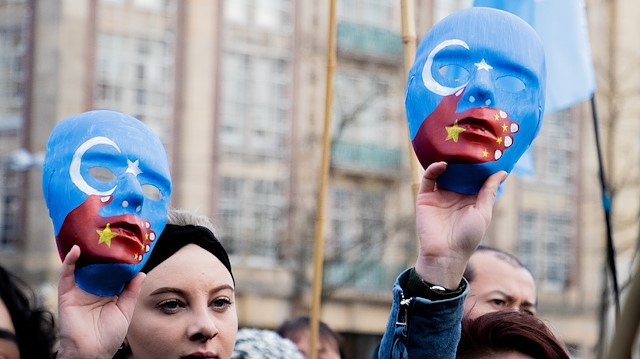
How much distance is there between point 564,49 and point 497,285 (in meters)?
1.51

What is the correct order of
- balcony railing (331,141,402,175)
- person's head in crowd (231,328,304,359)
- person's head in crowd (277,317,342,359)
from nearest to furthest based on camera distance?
person's head in crowd (231,328,304,359)
person's head in crowd (277,317,342,359)
balcony railing (331,141,402,175)

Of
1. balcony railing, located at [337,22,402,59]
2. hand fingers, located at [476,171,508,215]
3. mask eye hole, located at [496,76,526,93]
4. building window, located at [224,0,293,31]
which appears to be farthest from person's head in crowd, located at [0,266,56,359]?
balcony railing, located at [337,22,402,59]

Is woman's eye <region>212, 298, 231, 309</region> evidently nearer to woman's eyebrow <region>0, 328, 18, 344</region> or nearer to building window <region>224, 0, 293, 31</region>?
woman's eyebrow <region>0, 328, 18, 344</region>

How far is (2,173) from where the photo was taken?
21328mm

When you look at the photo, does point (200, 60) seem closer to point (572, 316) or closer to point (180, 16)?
point (180, 16)

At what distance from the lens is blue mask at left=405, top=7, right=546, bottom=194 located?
2465 millimetres

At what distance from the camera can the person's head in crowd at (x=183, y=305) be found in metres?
2.88

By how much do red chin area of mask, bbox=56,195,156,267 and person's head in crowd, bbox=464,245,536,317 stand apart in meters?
1.40

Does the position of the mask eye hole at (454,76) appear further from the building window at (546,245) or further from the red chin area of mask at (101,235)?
the building window at (546,245)

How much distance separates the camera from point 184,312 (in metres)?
2.94

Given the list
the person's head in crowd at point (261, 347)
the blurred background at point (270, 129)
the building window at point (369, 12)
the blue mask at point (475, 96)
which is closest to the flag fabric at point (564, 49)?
the person's head in crowd at point (261, 347)

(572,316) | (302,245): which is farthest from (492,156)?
(572,316)

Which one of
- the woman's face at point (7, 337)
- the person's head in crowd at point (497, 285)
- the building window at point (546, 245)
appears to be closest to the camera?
the woman's face at point (7, 337)

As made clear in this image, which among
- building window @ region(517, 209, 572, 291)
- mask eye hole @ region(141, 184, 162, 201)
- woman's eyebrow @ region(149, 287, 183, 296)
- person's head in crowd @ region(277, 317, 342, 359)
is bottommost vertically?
building window @ region(517, 209, 572, 291)
